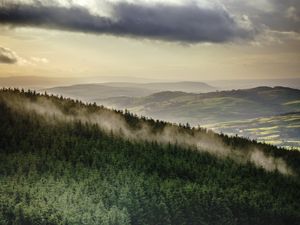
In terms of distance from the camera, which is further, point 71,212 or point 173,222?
point 173,222

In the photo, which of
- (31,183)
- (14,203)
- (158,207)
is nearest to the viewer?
(14,203)

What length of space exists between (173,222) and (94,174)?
7881 millimetres

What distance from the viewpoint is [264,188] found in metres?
61.2

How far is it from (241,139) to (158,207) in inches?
1434

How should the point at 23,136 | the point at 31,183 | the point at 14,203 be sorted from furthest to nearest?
the point at 23,136 < the point at 31,183 < the point at 14,203

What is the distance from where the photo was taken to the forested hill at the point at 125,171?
30969mm

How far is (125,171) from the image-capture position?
45.0 m

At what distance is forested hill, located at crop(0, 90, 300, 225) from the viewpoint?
30969 millimetres

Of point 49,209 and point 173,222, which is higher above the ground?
point 49,209

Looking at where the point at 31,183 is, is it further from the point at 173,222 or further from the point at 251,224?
the point at 251,224

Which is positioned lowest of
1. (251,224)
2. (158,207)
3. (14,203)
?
(251,224)

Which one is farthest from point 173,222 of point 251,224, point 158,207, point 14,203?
point 14,203

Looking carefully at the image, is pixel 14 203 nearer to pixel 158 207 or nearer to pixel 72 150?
pixel 158 207

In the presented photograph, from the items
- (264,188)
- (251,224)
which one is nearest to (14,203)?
(251,224)
